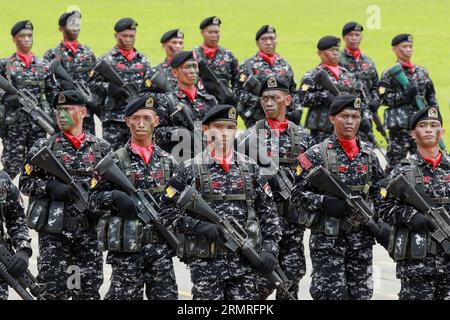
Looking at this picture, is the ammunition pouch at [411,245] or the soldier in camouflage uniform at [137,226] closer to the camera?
the ammunition pouch at [411,245]

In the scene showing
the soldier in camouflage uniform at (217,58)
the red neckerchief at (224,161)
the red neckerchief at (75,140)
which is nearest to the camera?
the red neckerchief at (224,161)

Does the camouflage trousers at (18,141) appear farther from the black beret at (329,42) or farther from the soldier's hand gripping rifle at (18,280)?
the soldier's hand gripping rifle at (18,280)

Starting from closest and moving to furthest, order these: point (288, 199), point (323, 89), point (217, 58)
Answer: point (288, 199), point (323, 89), point (217, 58)

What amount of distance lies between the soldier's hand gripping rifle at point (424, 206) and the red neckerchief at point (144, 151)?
188 centimetres

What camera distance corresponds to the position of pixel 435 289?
10203 millimetres

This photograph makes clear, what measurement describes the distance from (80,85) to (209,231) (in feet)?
24.3

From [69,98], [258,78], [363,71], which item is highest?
[363,71]

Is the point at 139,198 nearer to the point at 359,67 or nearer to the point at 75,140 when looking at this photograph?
the point at 75,140

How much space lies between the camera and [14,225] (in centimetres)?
978

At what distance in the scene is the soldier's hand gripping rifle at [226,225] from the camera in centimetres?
946

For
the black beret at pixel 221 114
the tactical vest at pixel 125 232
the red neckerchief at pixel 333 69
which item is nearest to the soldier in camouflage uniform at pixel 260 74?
the red neckerchief at pixel 333 69

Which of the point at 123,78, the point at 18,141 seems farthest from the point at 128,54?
the point at 18,141
